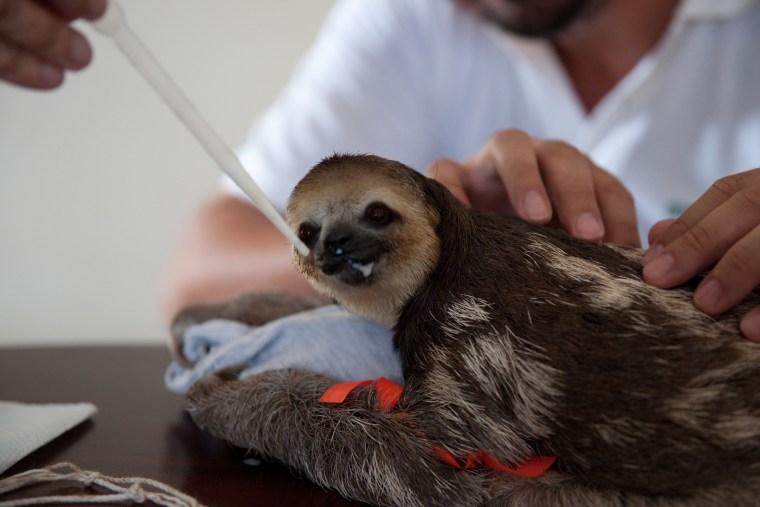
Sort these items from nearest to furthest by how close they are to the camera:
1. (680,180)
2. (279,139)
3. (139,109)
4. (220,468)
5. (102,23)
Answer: (102,23)
(220,468)
(680,180)
(279,139)
(139,109)

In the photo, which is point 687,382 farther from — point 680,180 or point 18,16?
point 680,180

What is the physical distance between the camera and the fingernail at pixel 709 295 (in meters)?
0.96

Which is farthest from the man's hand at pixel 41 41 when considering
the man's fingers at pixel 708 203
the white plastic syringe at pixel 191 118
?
the man's fingers at pixel 708 203

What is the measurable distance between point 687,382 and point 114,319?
3622 millimetres

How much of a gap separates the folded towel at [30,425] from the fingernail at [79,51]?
776 millimetres

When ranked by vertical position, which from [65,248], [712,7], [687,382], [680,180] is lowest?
[680,180]

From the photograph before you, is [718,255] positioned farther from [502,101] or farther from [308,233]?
[502,101]

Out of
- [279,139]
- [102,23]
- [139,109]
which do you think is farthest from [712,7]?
[139,109]

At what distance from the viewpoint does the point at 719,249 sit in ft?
3.45

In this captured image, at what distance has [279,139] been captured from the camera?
282cm

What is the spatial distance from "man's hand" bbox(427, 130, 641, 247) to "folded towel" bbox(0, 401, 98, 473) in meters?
0.97

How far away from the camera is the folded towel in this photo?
3.85 ft

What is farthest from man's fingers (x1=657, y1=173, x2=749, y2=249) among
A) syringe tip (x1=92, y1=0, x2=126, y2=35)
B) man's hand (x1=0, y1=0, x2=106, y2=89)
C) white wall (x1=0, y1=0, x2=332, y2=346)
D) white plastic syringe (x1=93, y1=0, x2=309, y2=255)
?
white wall (x1=0, y1=0, x2=332, y2=346)

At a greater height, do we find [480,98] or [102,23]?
[102,23]
